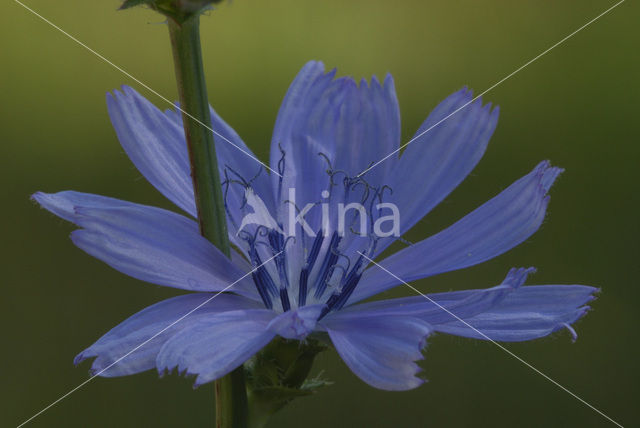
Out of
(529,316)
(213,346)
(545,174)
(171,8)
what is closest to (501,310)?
(529,316)

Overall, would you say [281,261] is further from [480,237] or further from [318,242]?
[480,237]

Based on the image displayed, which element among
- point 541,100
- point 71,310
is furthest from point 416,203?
point 541,100

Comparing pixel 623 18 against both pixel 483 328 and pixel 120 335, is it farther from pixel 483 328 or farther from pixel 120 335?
pixel 120 335

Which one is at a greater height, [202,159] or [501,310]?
[202,159]

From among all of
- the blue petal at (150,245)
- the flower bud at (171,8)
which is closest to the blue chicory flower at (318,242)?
the blue petal at (150,245)

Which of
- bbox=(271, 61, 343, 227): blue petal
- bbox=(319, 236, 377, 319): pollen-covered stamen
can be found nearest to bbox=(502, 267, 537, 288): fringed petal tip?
bbox=(319, 236, 377, 319): pollen-covered stamen
